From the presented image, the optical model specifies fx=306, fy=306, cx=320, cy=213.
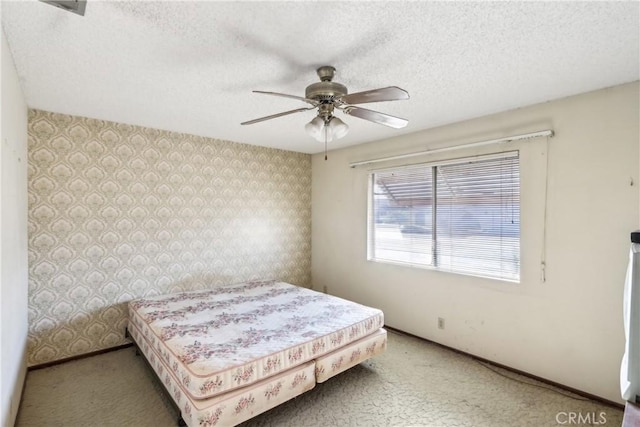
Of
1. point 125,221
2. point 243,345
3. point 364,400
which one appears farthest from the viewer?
point 125,221

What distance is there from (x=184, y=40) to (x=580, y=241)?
3.08 m

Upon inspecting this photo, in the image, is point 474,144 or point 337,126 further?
point 474,144

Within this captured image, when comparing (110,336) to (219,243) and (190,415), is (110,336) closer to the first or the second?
(219,243)

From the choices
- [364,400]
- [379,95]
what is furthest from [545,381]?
[379,95]

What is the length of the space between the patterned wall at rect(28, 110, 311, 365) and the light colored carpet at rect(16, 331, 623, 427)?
571 millimetres

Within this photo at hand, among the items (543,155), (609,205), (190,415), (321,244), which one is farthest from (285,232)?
(609,205)

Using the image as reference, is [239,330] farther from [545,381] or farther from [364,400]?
[545,381]

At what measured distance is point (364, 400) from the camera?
2305 mm

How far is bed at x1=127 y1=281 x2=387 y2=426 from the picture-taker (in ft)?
5.99

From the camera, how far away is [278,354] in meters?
2.06

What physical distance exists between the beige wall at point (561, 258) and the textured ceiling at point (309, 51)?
0.86ft

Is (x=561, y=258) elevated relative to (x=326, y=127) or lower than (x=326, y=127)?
lower

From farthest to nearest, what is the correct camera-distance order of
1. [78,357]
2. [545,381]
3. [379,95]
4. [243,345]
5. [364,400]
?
[78,357]
[545,381]
[364,400]
[243,345]
[379,95]

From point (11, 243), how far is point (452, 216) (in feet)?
11.6
